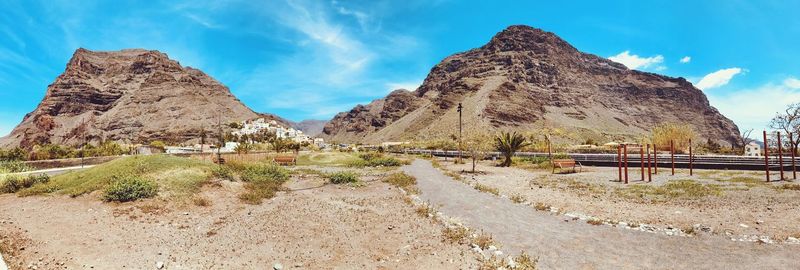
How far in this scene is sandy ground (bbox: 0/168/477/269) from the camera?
23.8 ft

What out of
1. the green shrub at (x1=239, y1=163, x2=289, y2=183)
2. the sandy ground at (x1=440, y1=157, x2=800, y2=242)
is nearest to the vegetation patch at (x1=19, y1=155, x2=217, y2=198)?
the green shrub at (x1=239, y1=163, x2=289, y2=183)

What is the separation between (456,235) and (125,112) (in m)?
192

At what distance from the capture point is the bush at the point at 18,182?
46.6 feet

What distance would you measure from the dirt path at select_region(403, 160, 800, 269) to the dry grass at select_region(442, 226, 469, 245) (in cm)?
76

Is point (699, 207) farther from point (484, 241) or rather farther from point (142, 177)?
point (142, 177)

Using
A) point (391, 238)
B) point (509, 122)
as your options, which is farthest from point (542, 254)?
point (509, 122)

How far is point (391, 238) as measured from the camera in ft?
29.6

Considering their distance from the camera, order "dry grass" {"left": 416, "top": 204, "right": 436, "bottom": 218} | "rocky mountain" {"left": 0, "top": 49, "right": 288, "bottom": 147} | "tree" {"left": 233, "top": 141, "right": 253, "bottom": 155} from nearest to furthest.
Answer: "dry grass" {"left": 416, "top": 204, "right": 436, "bottom": 218}
"tree" {"left": 233, "top": 141, "right": 253, "bottom": 155}
"rocky mountain" {"left": 0, "top": 49, "right": 288, "bottom": 147}

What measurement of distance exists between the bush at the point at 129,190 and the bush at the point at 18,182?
214 inches

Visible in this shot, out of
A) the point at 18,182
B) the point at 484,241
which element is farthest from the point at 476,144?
the point at 18,182

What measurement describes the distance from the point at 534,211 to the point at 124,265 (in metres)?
10.9

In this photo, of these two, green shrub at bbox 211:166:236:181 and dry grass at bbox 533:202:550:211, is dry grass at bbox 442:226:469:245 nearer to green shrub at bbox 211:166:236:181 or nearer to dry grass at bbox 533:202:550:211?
dry grass at bbox 533:202:550:211

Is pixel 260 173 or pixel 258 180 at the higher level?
pixel 260 173

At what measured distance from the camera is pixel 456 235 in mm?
8875
